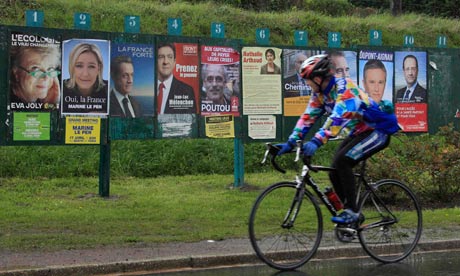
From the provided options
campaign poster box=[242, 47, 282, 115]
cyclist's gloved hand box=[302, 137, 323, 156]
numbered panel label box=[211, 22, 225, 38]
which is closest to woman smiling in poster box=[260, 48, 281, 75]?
campaign poster box=[242, 47, 282, 115]

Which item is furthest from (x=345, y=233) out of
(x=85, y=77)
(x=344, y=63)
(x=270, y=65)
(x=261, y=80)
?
(x=344, y=63)

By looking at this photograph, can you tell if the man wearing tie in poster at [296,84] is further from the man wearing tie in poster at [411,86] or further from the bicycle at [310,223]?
the bicycle at [310,223]

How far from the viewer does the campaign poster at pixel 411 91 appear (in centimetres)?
1280

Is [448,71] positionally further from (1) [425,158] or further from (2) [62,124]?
(2) [62,124]

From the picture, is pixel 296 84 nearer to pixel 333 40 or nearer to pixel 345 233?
pixel 333 40

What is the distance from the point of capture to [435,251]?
783 centimetres

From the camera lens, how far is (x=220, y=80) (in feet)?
37.4

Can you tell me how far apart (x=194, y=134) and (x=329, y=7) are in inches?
846

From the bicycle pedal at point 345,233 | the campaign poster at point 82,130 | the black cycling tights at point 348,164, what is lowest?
the bicycle pedal at point 345,233

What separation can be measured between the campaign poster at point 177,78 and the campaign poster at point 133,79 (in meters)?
0.16

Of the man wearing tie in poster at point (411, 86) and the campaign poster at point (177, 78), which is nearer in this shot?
the campaign poster at point (177, 78)

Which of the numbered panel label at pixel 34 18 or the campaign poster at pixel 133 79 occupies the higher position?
the numbered panel label at pixel 34 18

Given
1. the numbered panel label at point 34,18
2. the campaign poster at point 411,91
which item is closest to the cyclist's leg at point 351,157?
the numbered panel label at point 34,18

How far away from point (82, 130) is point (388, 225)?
17.1ft
